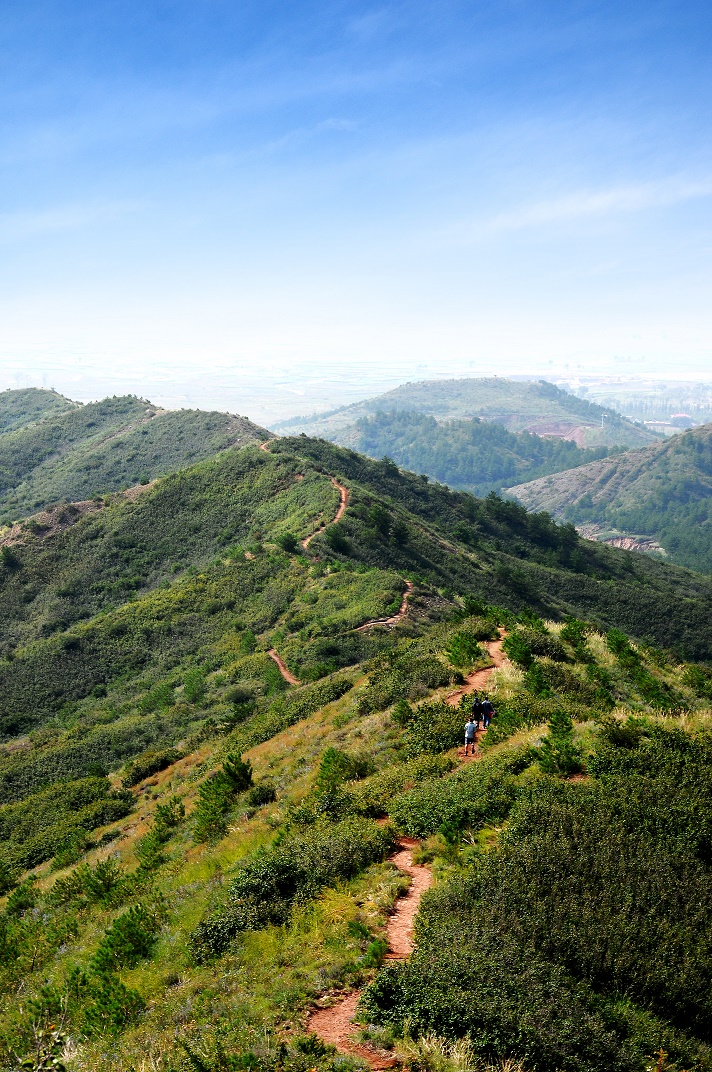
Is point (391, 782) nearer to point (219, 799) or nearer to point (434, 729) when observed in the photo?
point (434, 729)

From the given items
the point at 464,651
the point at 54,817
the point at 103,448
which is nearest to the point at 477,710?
the point at 464,651

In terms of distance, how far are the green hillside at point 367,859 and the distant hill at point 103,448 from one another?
6631cm

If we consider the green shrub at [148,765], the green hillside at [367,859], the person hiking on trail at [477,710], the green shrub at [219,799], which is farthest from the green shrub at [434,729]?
the green shrub at [148,765]

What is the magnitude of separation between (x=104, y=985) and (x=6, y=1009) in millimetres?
2992

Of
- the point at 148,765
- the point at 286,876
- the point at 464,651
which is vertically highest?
the point at 464,651

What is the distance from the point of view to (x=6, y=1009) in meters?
10.5

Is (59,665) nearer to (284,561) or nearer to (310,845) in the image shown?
(284,561)

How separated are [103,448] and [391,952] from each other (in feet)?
400

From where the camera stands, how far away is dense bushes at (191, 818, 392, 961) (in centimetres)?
938

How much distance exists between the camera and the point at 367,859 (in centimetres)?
1009

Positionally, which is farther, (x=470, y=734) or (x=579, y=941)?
(x=470, y=734)

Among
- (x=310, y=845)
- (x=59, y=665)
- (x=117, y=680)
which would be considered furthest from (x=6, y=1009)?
(x=59, y=665)

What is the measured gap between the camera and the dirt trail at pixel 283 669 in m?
33.2

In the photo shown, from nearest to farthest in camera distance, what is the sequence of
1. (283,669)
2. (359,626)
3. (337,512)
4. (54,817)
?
(54,817)
(283,669)
(359,626)
(337,512)
